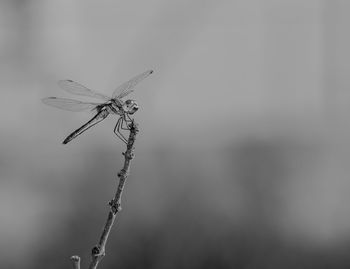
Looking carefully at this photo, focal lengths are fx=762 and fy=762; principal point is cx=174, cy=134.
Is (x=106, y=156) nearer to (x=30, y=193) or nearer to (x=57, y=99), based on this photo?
(x=30, y=193)

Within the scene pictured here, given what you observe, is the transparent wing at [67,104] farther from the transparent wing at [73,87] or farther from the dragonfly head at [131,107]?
the dragonfly head at [131,107]

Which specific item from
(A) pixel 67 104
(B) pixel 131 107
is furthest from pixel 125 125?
(A) pixel 67 104

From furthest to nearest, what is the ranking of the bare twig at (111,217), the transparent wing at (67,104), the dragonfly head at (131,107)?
the transparent wing at (67,104) → the dragonfly head at (131,107) → the bare twig at (111,217)

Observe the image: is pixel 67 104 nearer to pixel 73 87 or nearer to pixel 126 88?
pixel 73 87

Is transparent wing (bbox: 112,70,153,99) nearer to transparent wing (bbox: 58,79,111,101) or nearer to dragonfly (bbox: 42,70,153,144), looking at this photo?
dragonfly (bbox: 42,70,153,144)

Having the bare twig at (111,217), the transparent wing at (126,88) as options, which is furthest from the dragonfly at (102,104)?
the bare twig at (111,217)

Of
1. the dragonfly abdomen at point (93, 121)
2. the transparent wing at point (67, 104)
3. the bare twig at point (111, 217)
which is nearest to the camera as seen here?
the bare twig at point (111, 217)

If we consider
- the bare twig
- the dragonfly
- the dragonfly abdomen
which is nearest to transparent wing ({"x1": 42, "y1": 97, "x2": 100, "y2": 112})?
the dragonfly

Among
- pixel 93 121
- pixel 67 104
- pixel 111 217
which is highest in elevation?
pixel 67 104
